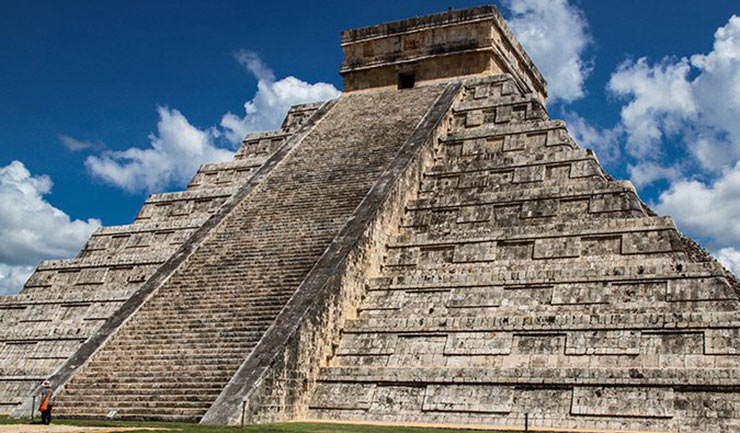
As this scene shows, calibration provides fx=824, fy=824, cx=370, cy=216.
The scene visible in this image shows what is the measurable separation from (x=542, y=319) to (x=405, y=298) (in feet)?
8.00

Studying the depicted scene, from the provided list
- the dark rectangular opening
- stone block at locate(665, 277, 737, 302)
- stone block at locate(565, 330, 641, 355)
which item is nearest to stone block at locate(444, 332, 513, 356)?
stone block at locate(565, 330, 641, 355)

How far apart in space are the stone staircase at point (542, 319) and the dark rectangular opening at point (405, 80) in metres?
6.61

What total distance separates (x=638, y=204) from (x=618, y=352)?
11.5 feet

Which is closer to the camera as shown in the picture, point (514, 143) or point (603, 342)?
point (603, 342)

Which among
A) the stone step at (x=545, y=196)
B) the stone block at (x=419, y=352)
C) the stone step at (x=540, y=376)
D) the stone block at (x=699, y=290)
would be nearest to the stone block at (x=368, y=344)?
the stone block at (x=419, y=352)

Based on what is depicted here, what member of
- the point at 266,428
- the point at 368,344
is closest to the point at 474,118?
the point at 368,344

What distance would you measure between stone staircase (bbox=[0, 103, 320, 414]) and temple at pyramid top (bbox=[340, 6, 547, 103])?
3.09 meters

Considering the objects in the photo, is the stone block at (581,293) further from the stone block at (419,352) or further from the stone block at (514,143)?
the stone block at (514,143)

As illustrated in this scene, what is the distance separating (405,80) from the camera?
21.9m

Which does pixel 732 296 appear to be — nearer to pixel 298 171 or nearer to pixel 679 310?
pixel 679 310

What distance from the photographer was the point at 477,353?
11945 mm

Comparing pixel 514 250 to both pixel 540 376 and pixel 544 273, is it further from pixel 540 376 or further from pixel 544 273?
pixel 540 376

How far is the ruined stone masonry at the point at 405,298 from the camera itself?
11.0 meters

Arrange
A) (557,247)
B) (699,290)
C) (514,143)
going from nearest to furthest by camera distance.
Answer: (699,290), (557,247), (514,143)
